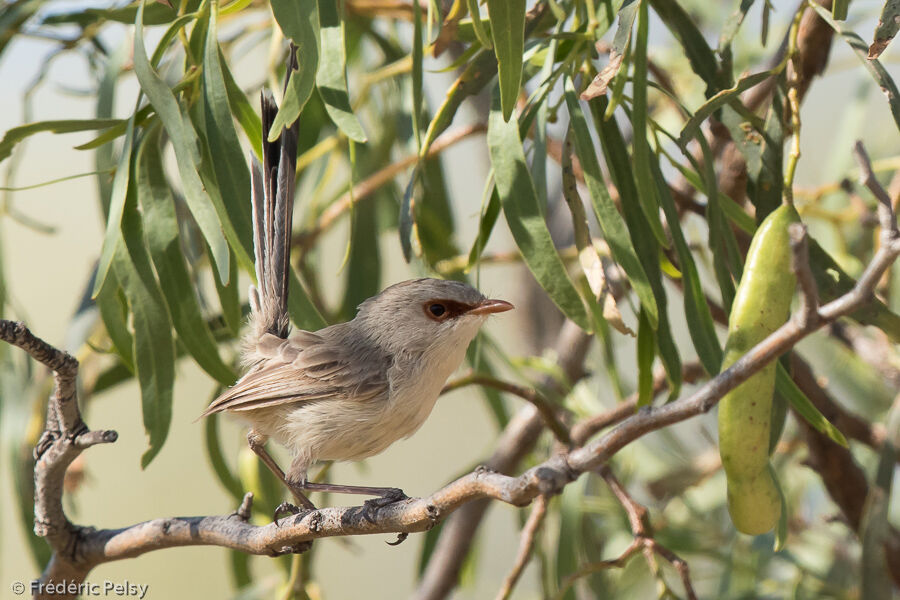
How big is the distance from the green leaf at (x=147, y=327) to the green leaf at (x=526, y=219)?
64 centimetres

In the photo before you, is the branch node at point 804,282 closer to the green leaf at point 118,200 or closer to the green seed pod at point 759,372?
the green seed pod at point 759,372

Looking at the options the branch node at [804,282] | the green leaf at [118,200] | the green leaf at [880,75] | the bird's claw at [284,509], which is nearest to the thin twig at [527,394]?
the bird's claw at [284,509]

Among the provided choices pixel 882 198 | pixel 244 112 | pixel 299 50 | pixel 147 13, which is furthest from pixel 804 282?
pixel 147 13

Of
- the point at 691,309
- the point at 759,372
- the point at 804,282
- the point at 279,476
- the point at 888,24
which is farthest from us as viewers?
the point at 279,476

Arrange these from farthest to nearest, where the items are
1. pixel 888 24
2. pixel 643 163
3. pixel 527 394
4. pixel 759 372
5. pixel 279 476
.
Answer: pixel 527 394
pixel 279 476
pixel 643 163
pixel 888 24
pixel 759 372

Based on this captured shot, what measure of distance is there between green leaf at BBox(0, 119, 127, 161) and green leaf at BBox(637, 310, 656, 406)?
97 cm

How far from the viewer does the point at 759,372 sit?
1.18 m

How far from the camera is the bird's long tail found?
1687mm

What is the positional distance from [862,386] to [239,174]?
2.85 m

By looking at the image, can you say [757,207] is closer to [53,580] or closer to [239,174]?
[239,174]

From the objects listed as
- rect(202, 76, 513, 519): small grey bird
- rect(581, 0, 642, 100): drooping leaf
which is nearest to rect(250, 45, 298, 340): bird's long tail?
rect(202, 76, 513, 519): small grey bird

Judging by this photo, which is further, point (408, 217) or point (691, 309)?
point (408, 217)

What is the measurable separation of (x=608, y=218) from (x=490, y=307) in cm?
33

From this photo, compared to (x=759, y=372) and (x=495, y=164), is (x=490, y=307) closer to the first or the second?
(x=495, y=164)
